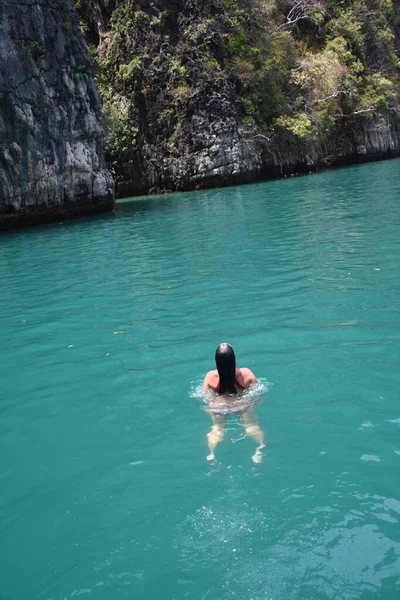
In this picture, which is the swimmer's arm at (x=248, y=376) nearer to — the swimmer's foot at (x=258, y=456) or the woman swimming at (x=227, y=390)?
the woman swimming at (x=227, y=390)

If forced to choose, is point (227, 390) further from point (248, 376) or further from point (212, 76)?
point (212, 76)

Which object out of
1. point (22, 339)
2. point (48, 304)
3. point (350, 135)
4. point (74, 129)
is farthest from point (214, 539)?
point (350, 135)

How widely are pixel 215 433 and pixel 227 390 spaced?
1.75 ft

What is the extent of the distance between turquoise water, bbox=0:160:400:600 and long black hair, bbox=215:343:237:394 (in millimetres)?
295

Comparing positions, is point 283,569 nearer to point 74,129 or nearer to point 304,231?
point 304,231

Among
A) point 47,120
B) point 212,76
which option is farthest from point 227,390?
point 212,76

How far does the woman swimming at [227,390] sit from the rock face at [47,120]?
1898 cm

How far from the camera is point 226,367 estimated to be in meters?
5.07

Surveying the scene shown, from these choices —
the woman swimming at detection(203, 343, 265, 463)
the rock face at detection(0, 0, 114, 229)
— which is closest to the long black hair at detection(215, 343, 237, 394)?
the woman swimming at detection(203, 343, 265, 463)

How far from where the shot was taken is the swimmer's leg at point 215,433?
4555mm

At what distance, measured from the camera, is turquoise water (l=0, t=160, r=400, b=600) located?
329cm

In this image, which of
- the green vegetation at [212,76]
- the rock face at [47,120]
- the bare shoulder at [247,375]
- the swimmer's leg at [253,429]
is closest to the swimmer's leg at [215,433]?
the swimmer's leg at [253,429]

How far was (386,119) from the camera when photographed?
42156mm

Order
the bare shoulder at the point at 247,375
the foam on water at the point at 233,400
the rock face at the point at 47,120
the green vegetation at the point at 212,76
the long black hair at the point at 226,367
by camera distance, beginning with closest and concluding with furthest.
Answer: the long black hair at the point at 226,367
the foam on water at the point at 233,400
the bare shoulder at the point at 247,375
the rock face at the point at 47,120
the green vegetation at the point at 212,76
